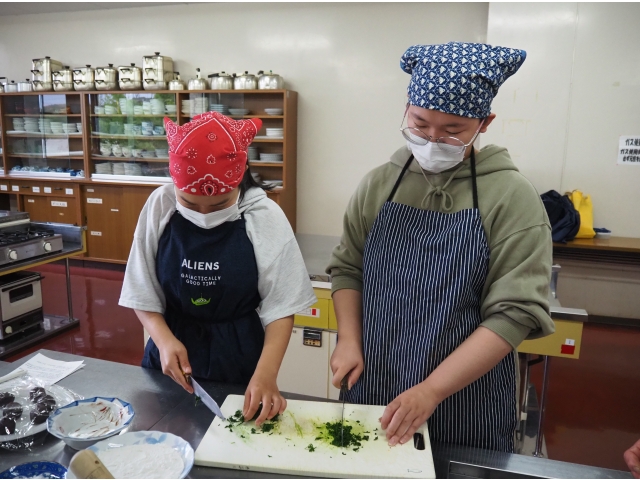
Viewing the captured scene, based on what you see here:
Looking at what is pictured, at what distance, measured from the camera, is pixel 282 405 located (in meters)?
1.07

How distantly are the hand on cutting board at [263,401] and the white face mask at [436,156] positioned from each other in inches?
24.4

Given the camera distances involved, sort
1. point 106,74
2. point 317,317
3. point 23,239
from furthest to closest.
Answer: point 106,74
point 23,239
point 317,317

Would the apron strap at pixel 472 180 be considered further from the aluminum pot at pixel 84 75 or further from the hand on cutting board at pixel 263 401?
the aluminum pot at pixel 84 75

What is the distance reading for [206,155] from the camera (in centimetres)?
108

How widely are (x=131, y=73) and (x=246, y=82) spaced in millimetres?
1379

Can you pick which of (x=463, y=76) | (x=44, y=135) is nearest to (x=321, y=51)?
(x=44, y=135)

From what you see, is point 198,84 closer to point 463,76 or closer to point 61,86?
point 61,86

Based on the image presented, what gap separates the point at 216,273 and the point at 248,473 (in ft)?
1.57

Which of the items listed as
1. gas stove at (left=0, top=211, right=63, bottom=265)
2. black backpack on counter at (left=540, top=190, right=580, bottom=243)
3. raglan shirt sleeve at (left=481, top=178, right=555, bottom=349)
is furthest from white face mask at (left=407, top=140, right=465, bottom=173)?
black backpack on counter at (left=540, top=190, right=580, bottom=243)

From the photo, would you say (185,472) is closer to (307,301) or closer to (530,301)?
(307,301)

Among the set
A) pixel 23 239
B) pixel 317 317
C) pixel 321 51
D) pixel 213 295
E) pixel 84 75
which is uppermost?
pixel 321 51

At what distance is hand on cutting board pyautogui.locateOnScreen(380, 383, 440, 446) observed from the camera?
0.97 meters

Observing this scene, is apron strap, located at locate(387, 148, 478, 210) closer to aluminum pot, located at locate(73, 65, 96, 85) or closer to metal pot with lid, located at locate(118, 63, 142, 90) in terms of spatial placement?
metal pot with lid, located at locate(118, 63, 142, 90)

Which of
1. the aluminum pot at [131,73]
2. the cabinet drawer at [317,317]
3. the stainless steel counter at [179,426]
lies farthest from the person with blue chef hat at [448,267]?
the aluminum pot at [131,73]
